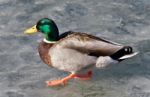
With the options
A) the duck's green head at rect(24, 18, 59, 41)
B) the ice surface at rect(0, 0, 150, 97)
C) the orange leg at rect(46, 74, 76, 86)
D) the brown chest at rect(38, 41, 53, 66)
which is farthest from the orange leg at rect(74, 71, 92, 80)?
the duck's green head at rect(24, 18, 59, 41)

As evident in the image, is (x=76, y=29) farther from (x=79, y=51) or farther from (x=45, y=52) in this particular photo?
(x=79, y=51)

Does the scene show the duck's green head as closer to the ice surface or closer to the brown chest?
the brown chest

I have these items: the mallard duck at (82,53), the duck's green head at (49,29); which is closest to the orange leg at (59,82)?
the mallard duck at (82,53)

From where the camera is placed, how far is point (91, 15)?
7.66 meters

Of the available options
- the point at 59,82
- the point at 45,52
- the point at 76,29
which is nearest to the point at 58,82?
the point at 59,82

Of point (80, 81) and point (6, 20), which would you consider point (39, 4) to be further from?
point (80, 81)

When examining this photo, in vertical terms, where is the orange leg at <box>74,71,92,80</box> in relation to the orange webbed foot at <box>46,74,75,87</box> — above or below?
below

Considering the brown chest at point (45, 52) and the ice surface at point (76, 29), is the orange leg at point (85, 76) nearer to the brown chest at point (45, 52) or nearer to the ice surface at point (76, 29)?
the ice surface at point (76, 29)

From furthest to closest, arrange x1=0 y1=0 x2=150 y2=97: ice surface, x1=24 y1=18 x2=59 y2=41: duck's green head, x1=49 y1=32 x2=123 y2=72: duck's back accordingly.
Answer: x1=24 y1=18 x2=59 y2=41: duck's green head < x1=0 y1=0 x2=150 y2=97: ice surface < x1=49 y1=32 x2=123 y2=72: duck's back

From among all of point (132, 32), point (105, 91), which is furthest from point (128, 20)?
point (105, 91)

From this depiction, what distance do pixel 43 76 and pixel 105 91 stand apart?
833 millimetres

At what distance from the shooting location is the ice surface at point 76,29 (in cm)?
586

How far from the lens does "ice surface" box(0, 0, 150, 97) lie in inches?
231

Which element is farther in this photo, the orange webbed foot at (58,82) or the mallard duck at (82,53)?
the orange webbed foot at (58,82)
